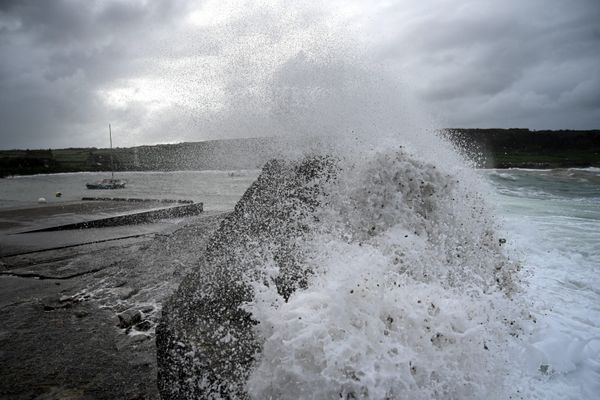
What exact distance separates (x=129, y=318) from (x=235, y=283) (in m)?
1.48

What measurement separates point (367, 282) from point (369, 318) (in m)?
0.39

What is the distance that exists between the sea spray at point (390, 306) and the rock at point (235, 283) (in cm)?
19

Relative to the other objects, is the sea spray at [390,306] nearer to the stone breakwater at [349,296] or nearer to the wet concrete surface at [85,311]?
the stone breakwater at [349,296]

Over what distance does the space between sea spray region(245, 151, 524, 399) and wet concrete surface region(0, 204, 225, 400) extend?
1372 millimetres

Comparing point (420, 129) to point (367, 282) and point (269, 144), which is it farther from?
point (367, 282)

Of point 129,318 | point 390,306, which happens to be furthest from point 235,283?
point 390,306

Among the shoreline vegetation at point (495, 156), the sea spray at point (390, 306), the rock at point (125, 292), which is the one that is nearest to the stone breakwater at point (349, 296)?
the sea spray at point (390, 306)

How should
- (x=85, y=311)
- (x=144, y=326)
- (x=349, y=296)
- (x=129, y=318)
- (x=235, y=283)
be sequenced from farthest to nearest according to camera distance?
(x=85, y=311) < (x=129, y=318) < (x=144, y=326) < (x=235, y=283) < (x=349, y=296)

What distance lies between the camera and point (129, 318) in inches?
163

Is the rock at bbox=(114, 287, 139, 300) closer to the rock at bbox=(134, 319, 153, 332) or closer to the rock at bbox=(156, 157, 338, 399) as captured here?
the rock at bbox=(134, 319, 153, 332)

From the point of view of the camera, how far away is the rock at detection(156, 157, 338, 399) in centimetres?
284

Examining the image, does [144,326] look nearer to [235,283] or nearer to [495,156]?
[235,283]

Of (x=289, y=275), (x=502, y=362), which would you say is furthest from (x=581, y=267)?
(x=289, y=275)

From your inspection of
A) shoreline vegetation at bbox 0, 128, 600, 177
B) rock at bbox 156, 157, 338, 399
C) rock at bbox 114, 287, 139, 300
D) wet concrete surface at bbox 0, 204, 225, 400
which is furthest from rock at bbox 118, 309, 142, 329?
shoreline vegetation at bbox 0, 128, 600, 177
